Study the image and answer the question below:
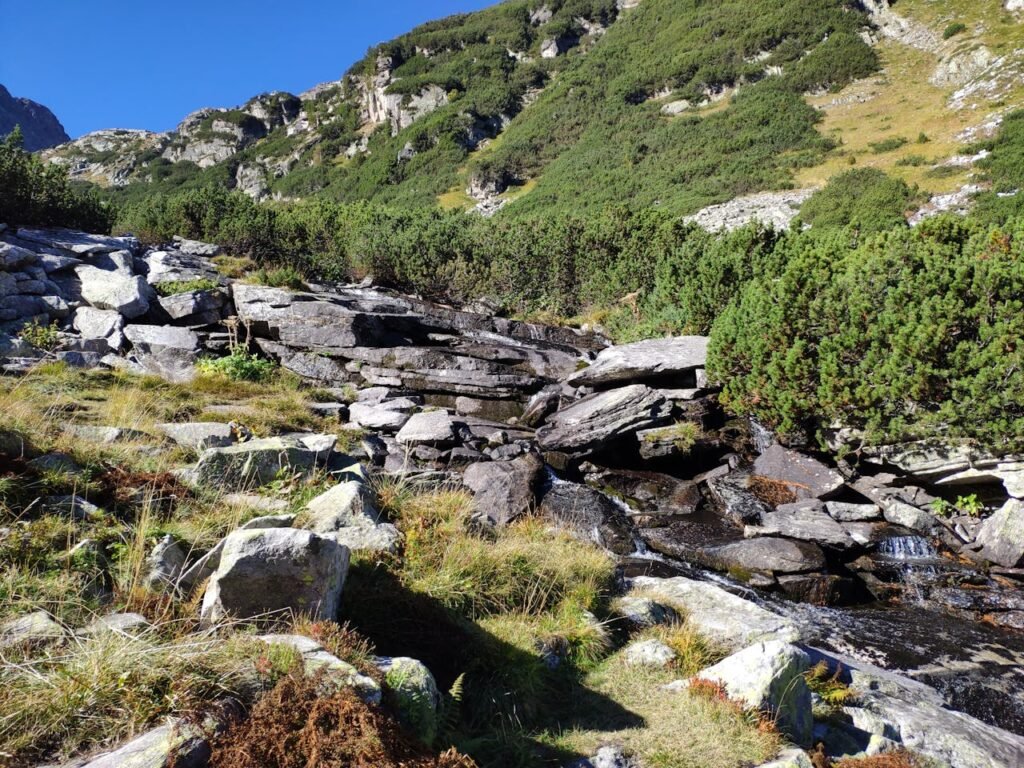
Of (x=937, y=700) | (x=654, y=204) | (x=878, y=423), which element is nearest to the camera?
(x=937, y=700)

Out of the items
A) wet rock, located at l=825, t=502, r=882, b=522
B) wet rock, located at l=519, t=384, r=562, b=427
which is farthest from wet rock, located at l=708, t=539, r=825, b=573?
wet rock, located at l=519, t=384, r=562, b=427

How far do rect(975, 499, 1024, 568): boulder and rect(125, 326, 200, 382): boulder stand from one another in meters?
15.1

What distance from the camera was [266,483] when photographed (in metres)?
6.54

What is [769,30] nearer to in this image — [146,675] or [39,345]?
[39,345]

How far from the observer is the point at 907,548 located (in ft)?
33.0

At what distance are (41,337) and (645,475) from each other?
13.8m

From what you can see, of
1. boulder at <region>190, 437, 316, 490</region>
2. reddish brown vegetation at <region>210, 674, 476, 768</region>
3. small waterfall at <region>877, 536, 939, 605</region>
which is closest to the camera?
reddish brown vegetation at <region>210, 674, 476, 768</region>

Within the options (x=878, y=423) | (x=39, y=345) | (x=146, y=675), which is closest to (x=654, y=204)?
(x=878, y=423)

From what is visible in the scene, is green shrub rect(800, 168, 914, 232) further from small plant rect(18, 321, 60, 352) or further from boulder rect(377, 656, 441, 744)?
boulder rect(377, 656, 441, 744)

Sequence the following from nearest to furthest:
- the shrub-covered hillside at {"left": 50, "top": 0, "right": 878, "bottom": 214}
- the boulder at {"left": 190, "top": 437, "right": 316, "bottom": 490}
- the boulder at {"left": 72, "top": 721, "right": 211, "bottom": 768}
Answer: the boulder at {"left": 72, "top": 721, "right": 211, "bottom": 768} → the boulder at {"left": 190, "top": 437, "right": 316, "bottom": 490} → the shrub-covered hillside at {"left": 50, "top": 0, "right": 878, "bottom": 214}

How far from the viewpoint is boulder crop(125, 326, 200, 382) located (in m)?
13.1

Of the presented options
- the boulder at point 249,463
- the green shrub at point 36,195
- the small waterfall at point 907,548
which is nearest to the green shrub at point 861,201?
the small waterfall at point 907,548

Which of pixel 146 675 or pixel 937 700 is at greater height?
pixel 146 675

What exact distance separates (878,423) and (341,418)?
11.1 meters
